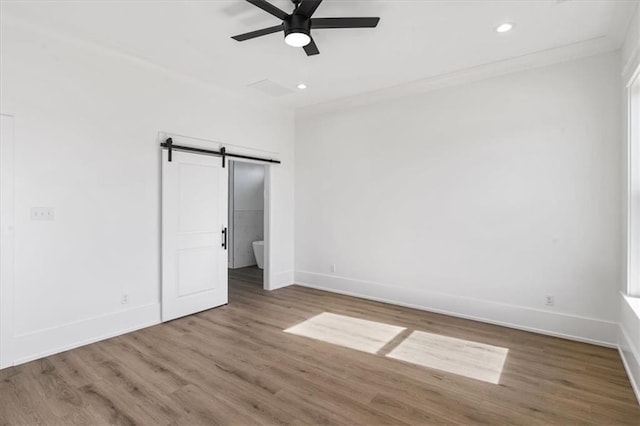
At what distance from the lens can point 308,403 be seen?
2.36m

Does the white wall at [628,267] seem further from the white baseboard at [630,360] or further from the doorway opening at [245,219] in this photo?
the doorway opening at [245,219]

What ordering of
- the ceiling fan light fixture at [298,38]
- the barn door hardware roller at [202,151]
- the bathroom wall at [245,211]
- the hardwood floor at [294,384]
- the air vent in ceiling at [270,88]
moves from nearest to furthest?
the hardwood floor at [294,384], the ceiling fan light fixture at [298,38], the barn door hardware roller at [202,151], the air vent in ceiling at [270,88], the bathroom wall at [245,211]

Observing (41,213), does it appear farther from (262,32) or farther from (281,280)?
(281,280)

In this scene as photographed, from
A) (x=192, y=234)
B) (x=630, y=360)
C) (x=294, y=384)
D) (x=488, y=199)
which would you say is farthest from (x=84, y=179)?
(x=630, y=360)

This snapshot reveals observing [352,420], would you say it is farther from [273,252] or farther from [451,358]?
[273,252]

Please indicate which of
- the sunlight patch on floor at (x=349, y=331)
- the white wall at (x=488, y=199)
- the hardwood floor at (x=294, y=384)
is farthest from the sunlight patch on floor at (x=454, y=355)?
the white wall at (x=488, y=199)

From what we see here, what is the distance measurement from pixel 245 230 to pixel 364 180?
3561 mm

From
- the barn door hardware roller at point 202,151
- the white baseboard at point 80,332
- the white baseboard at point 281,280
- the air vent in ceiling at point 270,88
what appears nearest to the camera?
the white baseboard at point 80,332

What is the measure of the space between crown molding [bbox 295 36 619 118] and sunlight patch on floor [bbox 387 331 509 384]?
3.12 metres

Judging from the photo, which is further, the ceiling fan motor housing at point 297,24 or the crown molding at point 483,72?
the crown molding at point 483,72

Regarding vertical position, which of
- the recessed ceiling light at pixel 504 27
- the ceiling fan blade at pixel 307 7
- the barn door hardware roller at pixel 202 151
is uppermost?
the recessed ceiling light at pixel 504 27

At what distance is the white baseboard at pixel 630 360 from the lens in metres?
2.47

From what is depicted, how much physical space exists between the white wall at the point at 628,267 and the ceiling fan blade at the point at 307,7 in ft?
8.27

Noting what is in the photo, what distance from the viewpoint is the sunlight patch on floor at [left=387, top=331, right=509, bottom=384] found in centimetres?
283
